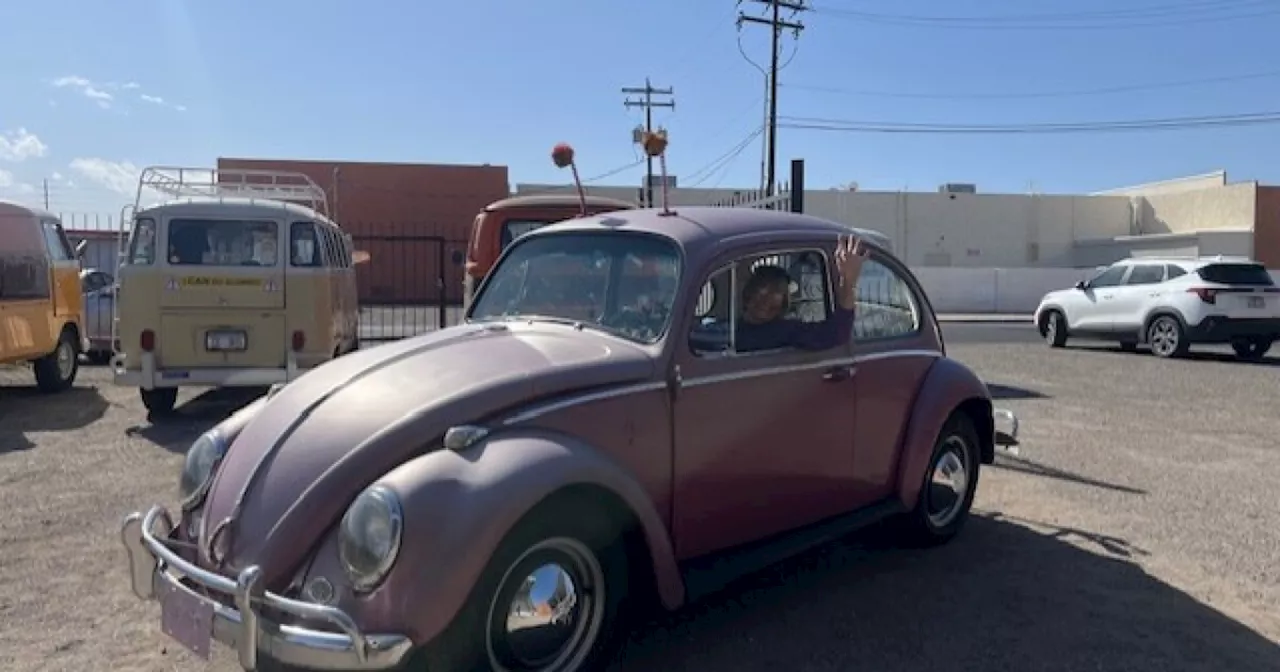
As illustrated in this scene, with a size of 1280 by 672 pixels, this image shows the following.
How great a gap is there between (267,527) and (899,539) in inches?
138

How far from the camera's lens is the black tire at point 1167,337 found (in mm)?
15938

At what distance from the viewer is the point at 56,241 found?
39.9 ft

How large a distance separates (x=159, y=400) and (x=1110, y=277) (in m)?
15.5

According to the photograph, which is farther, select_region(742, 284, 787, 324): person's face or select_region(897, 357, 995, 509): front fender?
select_region(897, 357, 995, 509): front fender

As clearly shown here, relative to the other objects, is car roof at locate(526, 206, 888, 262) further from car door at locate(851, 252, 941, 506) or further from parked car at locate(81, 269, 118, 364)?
parked car at locate(81, 269, 118, 364)

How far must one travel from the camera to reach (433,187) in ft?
117

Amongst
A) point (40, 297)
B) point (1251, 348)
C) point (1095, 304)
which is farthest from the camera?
point (1095, 304)

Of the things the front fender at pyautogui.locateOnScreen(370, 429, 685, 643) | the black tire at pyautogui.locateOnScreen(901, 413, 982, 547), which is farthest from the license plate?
the black tire at pyautogui.locateOnScreen(901, 413, 982, 547)

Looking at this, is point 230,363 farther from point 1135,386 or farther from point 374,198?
point 374,198

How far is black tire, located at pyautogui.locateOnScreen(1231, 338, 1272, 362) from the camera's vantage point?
1619 centimetres

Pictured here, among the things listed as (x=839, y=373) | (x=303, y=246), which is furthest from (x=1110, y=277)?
(x=839, y=373)

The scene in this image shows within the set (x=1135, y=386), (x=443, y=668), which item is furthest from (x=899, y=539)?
(x=1135, y=386)

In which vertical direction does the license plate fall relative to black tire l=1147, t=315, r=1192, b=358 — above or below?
below

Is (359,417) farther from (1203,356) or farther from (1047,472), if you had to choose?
(1203,356)
